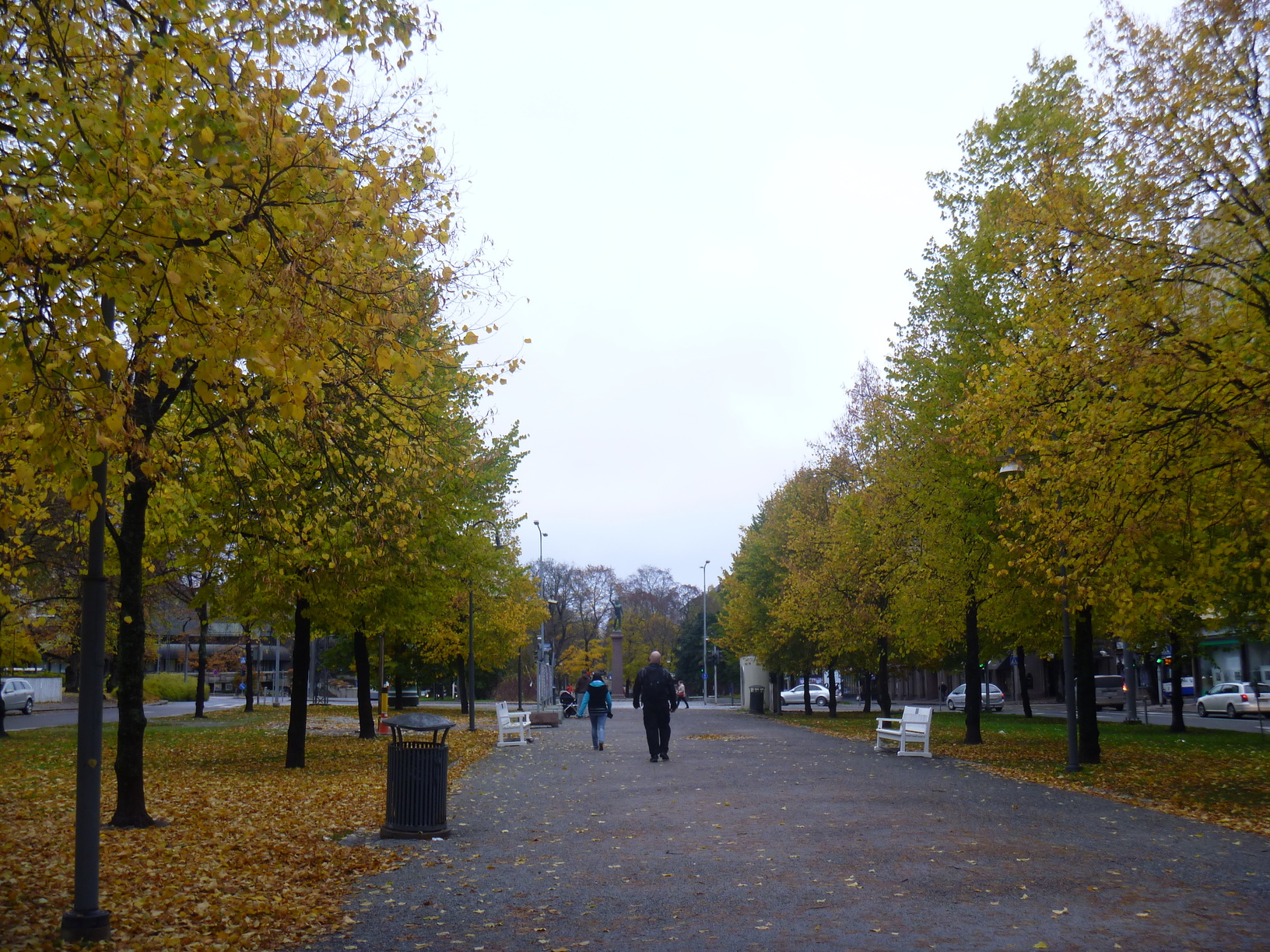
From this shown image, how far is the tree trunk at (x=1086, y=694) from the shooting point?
1889cm

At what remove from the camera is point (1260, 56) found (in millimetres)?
12875

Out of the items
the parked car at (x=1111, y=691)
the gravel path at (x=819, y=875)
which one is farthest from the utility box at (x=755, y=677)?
the gravel path at (x=819, y=875)

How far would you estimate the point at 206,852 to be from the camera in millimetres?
9500

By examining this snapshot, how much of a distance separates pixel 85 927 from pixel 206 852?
3.23 m

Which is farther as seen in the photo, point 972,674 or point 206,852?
point 972,674

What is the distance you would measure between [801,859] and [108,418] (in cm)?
642

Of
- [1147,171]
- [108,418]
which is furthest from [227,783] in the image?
[1147,171]

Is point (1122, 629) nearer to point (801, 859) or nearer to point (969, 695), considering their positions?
point (969, 695)

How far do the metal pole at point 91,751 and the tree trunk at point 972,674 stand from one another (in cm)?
1864

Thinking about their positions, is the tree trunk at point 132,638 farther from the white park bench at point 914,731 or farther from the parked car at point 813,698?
the parked car at point 813,698

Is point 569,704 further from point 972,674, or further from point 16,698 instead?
point 972,674

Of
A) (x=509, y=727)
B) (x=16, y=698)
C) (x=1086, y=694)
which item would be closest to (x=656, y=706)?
(x=509, y=727)

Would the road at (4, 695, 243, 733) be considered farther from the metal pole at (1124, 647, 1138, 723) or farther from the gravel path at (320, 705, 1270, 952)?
the metal pole at (1124, 647, 1138, 723)

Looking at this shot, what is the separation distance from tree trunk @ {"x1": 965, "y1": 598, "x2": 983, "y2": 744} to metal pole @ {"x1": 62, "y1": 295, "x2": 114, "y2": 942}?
734 inches
